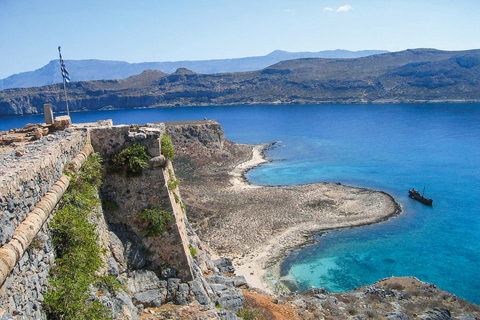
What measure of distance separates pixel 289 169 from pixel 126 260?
54.5 meters

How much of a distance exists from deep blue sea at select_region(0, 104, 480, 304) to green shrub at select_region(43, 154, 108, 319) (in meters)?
22.6

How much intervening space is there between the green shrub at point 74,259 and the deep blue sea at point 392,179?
22608 millimetres

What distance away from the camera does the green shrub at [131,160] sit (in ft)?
39.5

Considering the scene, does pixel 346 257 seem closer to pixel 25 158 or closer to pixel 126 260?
pixel 126 260

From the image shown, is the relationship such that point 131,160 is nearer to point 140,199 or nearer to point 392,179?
point 140,199

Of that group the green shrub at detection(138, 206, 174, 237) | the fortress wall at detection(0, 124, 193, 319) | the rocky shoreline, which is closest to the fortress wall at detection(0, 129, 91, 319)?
the fortress wall at detection(0, 124, 193, 319)

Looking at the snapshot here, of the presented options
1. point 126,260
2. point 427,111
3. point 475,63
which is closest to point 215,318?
point 126,260

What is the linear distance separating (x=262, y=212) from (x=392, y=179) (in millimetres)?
27996

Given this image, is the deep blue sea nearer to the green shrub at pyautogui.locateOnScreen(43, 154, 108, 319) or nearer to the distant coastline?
the distant coastline

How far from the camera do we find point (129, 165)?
12039 mm

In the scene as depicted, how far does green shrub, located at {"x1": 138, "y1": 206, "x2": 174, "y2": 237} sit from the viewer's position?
1220 centimetres

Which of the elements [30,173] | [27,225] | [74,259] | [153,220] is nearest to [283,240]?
[153,220]

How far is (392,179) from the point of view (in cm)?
5725

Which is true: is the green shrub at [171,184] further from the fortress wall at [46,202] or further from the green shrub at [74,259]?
the green shrub at [74,259]
